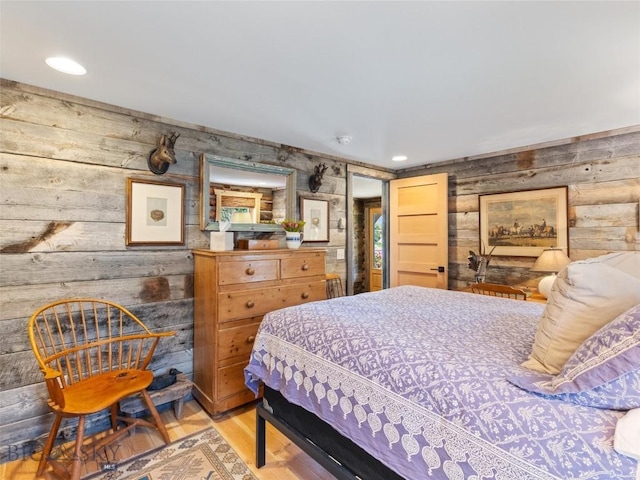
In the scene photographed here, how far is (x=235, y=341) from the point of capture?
2523mm

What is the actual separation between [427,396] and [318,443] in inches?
29.0

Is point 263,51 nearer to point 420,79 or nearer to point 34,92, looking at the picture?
point 420,79

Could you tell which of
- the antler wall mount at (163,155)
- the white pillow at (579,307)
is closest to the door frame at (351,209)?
the antler wall mount at (163,155)

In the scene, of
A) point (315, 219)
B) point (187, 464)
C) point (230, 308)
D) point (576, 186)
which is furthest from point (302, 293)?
point (576, 186)

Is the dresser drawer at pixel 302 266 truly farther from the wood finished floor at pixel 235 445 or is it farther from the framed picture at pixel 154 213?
the wood finished floor at pixel 235 445

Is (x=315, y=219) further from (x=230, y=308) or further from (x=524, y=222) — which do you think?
(x=524, y=222)

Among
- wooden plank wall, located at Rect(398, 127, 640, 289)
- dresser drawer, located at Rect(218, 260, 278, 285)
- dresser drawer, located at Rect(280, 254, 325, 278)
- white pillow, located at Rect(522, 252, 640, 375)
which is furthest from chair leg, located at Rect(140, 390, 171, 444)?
wooden plank wall, located at Rect(398, 127, 640, 289)

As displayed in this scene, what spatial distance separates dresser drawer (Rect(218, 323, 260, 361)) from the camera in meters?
2.46

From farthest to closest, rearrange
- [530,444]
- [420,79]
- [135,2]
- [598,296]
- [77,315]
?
1. [77,315]
2. [420,79]
3. [135,2]
4. [598,296]
5. [530,444]

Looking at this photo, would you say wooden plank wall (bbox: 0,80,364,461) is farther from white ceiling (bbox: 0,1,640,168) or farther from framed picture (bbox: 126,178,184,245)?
white ceiling (bbox: 0,1,640,168)

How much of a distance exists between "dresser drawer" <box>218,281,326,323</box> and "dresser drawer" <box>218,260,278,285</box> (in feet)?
0.31

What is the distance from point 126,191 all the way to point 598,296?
9.04 ft

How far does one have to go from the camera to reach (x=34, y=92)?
6.86 ft

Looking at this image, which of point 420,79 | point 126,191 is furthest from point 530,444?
point 126,191
